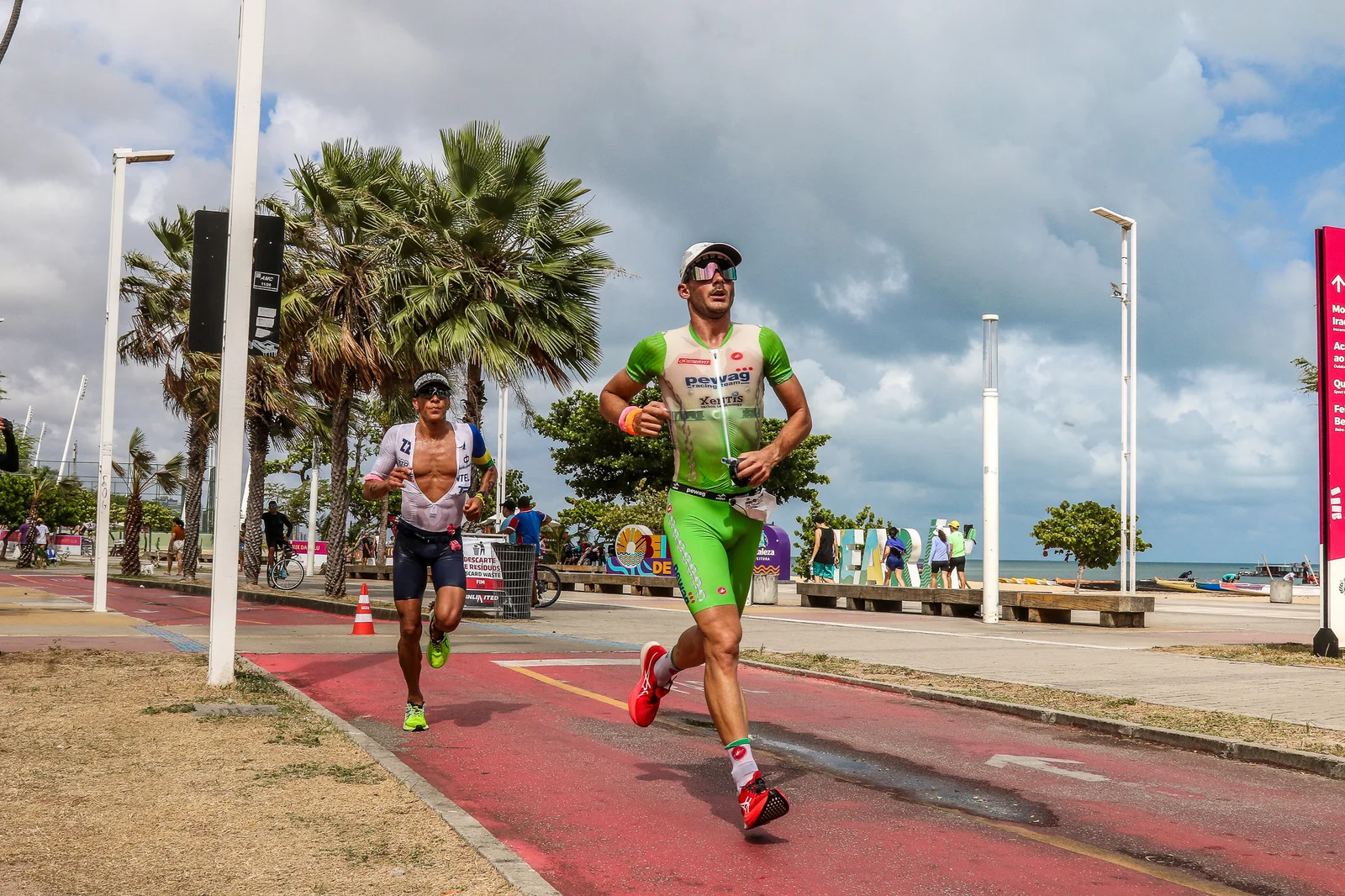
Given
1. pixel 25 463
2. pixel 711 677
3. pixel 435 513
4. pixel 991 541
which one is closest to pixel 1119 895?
pixel 711 677

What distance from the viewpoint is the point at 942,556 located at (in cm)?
2695

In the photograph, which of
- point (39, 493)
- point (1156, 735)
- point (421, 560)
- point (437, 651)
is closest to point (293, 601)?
point (437, 651)

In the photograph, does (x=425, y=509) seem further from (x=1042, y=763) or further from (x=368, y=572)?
(x=368, y=572)

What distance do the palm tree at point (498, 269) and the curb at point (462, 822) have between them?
1415cm

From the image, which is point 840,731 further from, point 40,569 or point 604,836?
point 40,569

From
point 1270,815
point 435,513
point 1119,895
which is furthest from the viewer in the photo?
point 435,513

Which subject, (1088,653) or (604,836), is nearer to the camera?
(604,836)

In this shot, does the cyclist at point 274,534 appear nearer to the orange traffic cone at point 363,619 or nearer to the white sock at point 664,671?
the orange traffic cone at point 363,619

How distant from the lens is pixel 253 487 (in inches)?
1232

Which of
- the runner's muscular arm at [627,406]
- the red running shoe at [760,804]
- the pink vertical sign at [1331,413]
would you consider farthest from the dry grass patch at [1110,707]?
the pink vertical sign at [1331,413]

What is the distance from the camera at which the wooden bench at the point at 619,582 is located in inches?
1186

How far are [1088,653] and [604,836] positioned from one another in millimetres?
9959

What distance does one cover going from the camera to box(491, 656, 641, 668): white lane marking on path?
1118 cm

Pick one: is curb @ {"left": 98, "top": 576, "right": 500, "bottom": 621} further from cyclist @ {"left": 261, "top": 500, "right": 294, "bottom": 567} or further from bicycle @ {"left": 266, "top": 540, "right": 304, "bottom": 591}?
cyclist @ {"left": 261, "top": 500, "right": 294, "bottom": 567}
